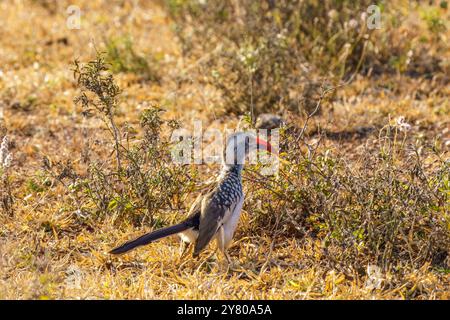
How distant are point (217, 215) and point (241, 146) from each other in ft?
2.01

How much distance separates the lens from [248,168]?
214 inches

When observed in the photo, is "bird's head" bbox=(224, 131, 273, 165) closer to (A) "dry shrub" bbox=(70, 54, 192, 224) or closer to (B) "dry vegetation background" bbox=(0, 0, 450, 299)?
(B) "dry vegetation background" bbox=(0, 0, 450, 299)

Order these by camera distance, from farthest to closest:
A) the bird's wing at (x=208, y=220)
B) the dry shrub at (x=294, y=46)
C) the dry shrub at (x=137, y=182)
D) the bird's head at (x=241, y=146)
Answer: the dry shrub at (x=294, y=46)
the dry shrub at (x=137, y=182)
the bird's head at (x=241, y=146)
the bird's wing at (x=208, y=220)

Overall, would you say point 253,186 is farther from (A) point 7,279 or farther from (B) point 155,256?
(A) point 7,279

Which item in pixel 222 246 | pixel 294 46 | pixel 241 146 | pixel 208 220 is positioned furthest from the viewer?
pixel 294 46

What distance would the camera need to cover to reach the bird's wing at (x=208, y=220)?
4820 mm

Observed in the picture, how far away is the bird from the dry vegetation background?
16 centimetres

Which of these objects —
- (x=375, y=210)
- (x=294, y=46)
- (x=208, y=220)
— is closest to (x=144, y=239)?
(x=208, y=220)

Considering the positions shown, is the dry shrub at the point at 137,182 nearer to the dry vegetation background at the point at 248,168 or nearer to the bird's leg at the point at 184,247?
the dry vegetation background at the point at 248,168

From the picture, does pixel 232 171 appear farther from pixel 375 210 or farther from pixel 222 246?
pixel 375 210

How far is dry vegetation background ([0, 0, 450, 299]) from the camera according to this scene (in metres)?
4.83

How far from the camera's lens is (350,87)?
7.88 metres

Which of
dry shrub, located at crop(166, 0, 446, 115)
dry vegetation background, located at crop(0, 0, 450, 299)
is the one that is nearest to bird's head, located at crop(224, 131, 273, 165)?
dry vegetation background, located at crop(0, 0, 450, 299)

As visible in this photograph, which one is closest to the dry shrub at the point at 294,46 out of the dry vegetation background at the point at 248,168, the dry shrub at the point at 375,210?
the dry vegetation background at the point at 248,168
